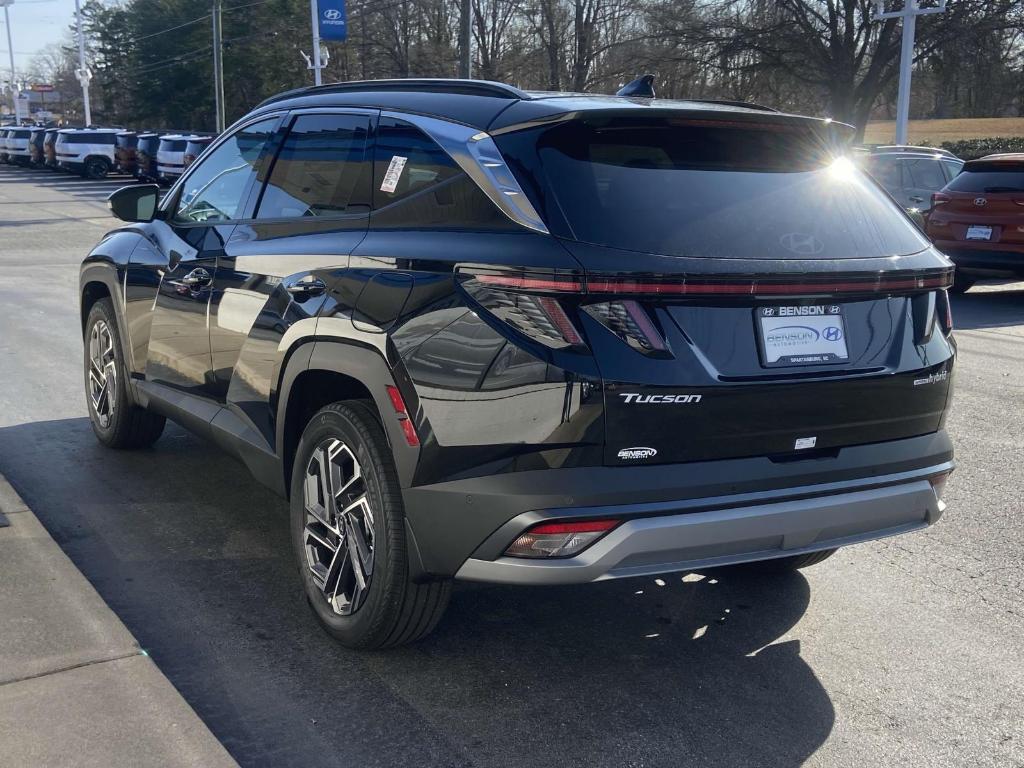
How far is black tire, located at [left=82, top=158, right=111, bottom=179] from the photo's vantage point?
144ft

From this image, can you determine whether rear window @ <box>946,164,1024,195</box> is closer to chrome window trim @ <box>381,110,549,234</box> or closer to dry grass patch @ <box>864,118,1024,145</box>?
chrome window trim @ <box>381,110,549,234</box>

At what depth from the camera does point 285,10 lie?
6278cm

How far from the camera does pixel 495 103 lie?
3.66m

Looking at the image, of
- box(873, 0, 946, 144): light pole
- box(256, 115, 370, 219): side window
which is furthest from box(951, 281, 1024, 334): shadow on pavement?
box(873, 0, 946, 144): light pole

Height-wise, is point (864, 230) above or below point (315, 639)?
above

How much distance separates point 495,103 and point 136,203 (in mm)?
2818

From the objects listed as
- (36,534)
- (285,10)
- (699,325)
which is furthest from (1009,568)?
(285,10)

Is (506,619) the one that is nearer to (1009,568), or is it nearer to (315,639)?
(315,639)

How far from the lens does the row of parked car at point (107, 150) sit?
36.4 metres

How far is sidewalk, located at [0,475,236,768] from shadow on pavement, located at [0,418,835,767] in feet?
→ 0.63

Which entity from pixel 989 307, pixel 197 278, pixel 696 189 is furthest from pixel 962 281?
pixel 696 189

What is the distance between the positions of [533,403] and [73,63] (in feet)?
395

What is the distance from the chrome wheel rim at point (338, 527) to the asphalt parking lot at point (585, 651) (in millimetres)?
233

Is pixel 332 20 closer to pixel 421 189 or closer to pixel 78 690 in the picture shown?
pixel 421 189
